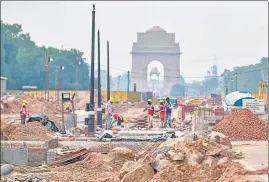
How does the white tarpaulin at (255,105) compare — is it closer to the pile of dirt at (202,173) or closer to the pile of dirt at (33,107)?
the pile of dirt at (202,173)

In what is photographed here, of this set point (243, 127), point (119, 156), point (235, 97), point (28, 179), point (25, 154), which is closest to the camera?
point (28, 179)

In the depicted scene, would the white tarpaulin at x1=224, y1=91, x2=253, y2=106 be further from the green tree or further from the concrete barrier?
the green tree

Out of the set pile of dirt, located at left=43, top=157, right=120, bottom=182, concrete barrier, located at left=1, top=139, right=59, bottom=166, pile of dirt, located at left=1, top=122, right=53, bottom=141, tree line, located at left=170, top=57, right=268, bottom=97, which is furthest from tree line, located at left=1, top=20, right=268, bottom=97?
pile of dirt, located at left=43, top=157, right=120, bottom=182

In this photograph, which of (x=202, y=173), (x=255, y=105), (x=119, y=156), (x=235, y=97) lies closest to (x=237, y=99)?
(x=235, y=97)

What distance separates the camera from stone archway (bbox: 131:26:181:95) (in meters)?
103

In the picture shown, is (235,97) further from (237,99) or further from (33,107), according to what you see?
(33,107)

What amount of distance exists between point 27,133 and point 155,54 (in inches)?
3316

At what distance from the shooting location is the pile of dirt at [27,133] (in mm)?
19844

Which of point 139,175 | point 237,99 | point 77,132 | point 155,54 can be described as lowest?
point 139,175

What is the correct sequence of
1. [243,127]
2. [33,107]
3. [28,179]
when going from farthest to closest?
[33,107]
[243,127]
[28,179]

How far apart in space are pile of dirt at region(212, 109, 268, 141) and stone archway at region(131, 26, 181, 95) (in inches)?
3234

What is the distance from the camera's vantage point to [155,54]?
4092 inches

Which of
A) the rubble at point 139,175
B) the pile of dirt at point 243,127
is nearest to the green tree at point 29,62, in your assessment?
the pile of dirt at point 243,127

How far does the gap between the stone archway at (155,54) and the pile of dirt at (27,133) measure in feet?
264
